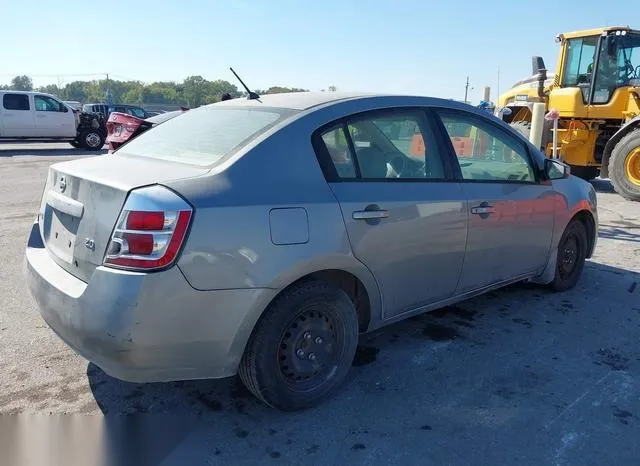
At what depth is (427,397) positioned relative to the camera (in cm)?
320

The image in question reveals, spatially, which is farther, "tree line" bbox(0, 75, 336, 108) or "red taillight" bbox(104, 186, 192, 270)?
"tree line" bbox(0, 75, 336, 108)

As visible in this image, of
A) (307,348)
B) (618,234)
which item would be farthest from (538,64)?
(307,348)

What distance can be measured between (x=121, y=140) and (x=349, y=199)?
4905 millimetres

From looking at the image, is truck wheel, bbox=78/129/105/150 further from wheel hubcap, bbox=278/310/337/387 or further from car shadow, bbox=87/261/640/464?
wheel hubcap, bbox=278/310/337/387

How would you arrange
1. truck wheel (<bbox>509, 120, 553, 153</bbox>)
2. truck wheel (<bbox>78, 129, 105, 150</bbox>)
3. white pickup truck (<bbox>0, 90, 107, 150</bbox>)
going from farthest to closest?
truck wheel (<bbox>78, 129, 105, 150</bbox>) → white pickup truck (<bbox>0, 90, 107, 150</bbox>) → truck wheel (<bbox>509, 120, 553, 153</bbox>)

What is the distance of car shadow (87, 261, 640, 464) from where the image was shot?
2.85 metres

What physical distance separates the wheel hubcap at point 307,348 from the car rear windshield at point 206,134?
3.22 ft

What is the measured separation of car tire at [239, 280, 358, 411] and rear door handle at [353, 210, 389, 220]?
407 mm

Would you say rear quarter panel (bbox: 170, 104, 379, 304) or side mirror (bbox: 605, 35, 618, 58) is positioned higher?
side mirror (bbox: 605, 35, 618, 58)

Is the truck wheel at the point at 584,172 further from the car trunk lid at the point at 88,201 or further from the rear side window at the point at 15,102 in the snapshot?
the rear side window at the point at 15,102

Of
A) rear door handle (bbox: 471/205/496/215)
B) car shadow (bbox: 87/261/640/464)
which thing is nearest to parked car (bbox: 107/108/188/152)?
car shadow (bbox: 87/261/640/464)

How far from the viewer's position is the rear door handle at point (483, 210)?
12.4 feet

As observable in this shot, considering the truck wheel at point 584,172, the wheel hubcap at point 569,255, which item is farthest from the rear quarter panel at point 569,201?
the truck wheel at point 584,172

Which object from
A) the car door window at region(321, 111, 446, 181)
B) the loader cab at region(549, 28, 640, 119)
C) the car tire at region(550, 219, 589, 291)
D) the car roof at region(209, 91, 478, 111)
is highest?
the loader cab at region(549, 28, 640, 119)
